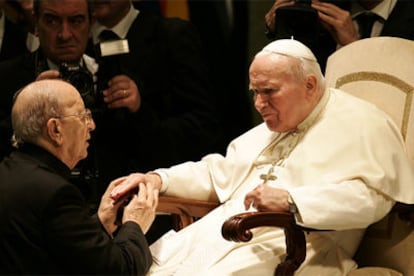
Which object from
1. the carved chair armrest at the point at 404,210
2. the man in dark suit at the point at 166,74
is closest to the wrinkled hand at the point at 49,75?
the man in dark suit at the point at 166,74

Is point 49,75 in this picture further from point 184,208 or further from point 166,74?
point 184,208

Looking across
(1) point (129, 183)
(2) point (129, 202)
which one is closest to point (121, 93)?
(1) point (129, 183)

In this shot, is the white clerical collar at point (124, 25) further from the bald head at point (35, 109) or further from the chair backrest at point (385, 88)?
the bald head at point (35, 109)

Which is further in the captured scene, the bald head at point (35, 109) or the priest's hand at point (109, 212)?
the priest's hand at point (109, 212)

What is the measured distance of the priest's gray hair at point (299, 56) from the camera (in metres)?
3.60

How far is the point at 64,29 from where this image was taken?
4309 millimetres

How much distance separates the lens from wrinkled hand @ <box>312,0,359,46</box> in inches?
166

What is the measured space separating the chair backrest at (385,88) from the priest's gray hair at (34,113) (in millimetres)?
1422

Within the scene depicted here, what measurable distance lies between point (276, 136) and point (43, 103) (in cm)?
120

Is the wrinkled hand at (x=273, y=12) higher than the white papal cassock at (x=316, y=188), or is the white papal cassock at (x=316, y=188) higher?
the wrinkled hand at (x=273, y=12)

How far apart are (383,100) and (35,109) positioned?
60.8 inches

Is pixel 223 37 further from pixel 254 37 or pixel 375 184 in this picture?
pixel 375 184

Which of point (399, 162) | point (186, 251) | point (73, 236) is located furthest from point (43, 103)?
point (399, 162)

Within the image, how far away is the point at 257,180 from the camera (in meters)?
3.79
